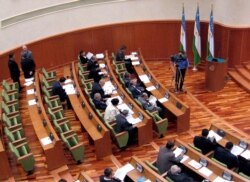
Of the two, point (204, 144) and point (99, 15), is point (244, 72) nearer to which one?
point (204, 144)

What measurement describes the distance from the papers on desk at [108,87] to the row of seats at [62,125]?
937 mm

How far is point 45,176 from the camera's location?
5.65m

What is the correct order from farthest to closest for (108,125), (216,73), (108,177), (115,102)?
1. (216,73)
2. (115,102)
3. (108,125)
4. (108,177)

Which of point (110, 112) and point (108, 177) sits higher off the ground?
point (110, 112)

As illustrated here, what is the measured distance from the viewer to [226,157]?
4.88 metres

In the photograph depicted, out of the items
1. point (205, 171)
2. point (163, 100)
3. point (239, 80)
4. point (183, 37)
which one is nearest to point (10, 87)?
point (163, 100)

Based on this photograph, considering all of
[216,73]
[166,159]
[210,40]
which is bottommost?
[166,159]

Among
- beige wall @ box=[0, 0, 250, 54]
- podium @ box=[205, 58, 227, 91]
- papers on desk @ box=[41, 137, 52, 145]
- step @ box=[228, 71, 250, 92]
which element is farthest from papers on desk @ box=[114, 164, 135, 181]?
beige wall @ box=[0, 0, 250, 54]

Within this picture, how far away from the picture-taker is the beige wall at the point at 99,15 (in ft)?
27.0

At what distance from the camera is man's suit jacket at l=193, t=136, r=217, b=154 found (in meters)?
5.22

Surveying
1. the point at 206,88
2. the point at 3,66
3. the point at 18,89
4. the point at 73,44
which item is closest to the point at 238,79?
the point at 206,88

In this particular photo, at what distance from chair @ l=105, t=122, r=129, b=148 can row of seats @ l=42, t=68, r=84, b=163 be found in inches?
22.5

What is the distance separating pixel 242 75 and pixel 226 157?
12.1ft

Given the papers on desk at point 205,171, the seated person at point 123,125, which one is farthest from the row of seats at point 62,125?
the papers on desk at point 205,171
